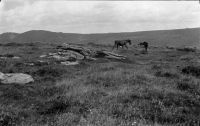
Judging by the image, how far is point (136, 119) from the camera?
6523 millimetres

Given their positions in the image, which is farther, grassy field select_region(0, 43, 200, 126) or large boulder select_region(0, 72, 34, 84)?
large boulder select_region(0, 72, 34, 84)

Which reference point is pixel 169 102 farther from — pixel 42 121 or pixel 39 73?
pixel 39 73

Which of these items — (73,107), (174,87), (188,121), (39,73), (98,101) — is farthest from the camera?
(39,73)

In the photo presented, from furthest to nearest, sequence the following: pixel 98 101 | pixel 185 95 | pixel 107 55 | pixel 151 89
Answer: pixel 107 55 < pixel 151 89 < pixel 185 95 < pixel 98 101

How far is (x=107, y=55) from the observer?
27.5 metres

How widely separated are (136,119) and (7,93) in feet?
19.4

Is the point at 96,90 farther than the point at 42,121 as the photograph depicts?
Yes

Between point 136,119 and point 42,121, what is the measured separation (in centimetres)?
278

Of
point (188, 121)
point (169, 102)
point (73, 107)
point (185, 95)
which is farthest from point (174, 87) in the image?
point (73, 107)

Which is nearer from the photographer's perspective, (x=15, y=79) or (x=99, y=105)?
(x=99, y=105)

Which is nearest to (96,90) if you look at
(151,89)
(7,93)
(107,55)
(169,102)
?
(151,89)

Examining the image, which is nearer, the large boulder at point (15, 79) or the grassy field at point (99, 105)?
the grassy field at point (99, 105)

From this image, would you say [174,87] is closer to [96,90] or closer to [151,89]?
[151,89]

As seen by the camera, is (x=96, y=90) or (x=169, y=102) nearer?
(x=169, y=102)
